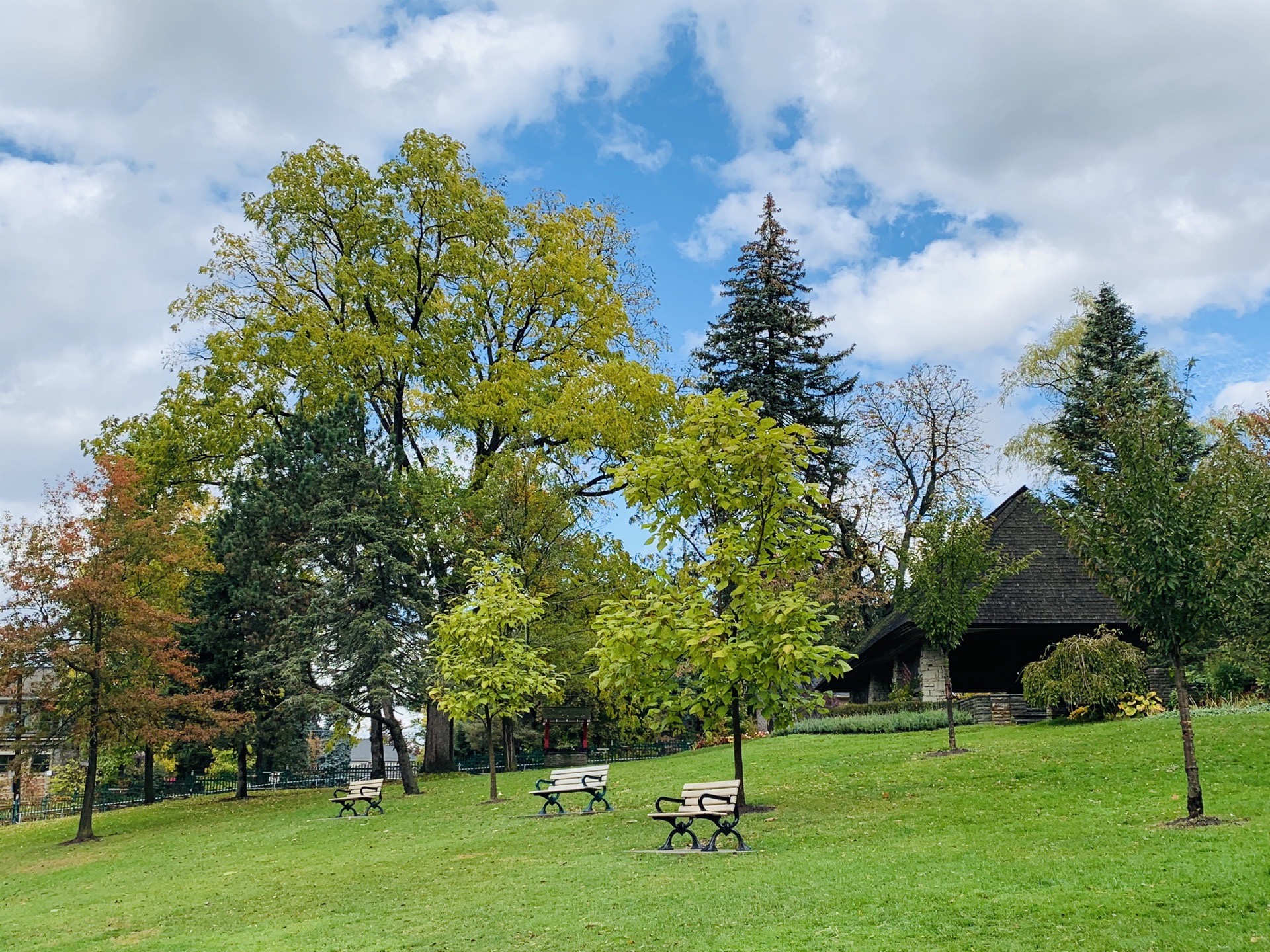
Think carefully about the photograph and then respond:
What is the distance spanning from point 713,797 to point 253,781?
2925cm

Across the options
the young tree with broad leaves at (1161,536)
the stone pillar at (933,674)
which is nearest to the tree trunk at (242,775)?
the stone pillar at (933,674)

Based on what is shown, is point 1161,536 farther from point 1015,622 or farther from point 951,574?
point 1015,622

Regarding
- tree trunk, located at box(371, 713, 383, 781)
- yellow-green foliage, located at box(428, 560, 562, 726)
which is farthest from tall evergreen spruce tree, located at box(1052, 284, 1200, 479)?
tree trunk, located at box(371, 713, 383, 781)

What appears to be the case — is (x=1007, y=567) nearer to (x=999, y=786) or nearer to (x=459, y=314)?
(x=999, y=786)

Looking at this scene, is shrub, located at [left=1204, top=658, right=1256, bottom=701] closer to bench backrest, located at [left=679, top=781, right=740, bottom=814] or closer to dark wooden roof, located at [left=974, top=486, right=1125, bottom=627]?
dark wooden roof, located at [left=974, top=486, right=1125, bottom=627]

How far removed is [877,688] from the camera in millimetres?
35844

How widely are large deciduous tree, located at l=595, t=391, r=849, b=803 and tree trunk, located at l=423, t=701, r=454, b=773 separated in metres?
19.2

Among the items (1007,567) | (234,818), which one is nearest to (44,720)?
(234,818)

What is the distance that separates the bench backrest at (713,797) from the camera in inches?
493

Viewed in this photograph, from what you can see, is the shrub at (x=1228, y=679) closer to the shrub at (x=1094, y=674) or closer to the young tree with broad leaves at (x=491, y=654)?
the shrub at (x=1094, y=674)

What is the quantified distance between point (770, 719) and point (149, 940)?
847 cm

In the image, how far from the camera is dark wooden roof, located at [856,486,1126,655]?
27.5 m

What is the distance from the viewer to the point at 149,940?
1092 centimetres

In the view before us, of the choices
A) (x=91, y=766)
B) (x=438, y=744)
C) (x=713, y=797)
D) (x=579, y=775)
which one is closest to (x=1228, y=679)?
(x=579, y=775)
